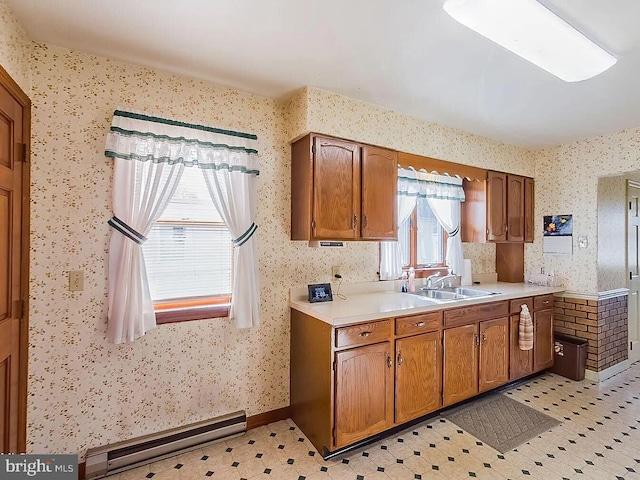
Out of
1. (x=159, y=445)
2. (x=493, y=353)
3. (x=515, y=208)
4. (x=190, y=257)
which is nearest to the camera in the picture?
(x=159, y=445)

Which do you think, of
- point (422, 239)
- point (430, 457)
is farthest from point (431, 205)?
point (430, 457)

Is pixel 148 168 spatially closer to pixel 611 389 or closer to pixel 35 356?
pixel 35 356

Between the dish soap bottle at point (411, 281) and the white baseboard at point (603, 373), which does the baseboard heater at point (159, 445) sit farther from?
the white baseboard at point (603, 373)

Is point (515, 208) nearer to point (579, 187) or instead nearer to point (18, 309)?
point (579, 187)

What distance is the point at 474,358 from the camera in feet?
9.27

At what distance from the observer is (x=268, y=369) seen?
2578 millimetres

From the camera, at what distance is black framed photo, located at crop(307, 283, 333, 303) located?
2.56m

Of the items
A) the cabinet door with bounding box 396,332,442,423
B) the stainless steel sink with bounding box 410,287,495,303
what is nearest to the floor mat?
the cabinet door with bounding box 396,332,442,423

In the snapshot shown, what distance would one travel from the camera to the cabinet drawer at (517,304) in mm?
3121

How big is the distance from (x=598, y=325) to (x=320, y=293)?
9.90 feet

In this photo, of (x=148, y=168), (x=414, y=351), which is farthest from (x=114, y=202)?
(x=414, y=351)

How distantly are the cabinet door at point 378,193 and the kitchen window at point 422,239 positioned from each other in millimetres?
617

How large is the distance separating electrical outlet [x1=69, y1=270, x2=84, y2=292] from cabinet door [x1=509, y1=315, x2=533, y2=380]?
3531mm

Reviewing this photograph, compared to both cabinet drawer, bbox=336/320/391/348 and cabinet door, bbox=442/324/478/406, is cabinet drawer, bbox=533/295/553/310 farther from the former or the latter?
cabinet drawer, bbox=336/320/391/348
